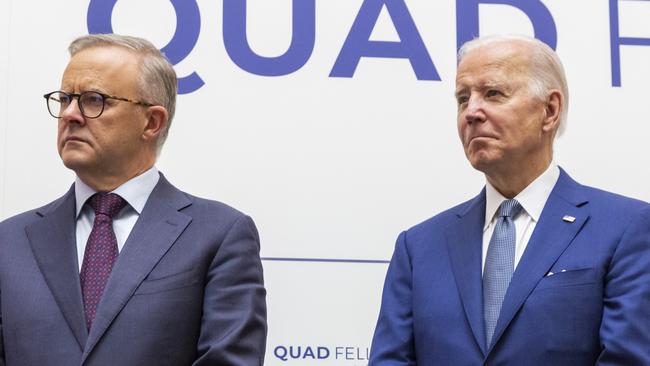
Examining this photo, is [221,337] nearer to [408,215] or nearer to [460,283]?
[460,283]

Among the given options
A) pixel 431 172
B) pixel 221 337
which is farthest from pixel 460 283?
pixel 431 172

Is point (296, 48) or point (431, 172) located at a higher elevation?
point (296, 48)

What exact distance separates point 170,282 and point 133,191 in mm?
311

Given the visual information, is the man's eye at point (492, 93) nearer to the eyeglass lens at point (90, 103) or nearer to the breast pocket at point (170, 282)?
the breast pocket at point (170, 282)

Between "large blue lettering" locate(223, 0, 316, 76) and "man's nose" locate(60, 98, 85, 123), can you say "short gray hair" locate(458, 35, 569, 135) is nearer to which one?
"large blue lettering" locate(223, 0, 316, 76)

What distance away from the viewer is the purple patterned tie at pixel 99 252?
245 cm

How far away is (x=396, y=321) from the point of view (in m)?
2.53

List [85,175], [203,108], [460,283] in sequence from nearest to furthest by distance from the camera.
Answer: [460,283] < [85,175] < [203,108]

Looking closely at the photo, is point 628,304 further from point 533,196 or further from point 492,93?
point 492,93

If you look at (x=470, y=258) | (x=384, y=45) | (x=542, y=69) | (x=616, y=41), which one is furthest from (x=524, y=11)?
(x=470, y=258)

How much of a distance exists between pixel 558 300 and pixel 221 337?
78 cm

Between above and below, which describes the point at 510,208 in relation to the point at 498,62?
below

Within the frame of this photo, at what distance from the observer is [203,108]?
10.6 feet

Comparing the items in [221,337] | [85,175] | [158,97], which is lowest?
[221,337]
